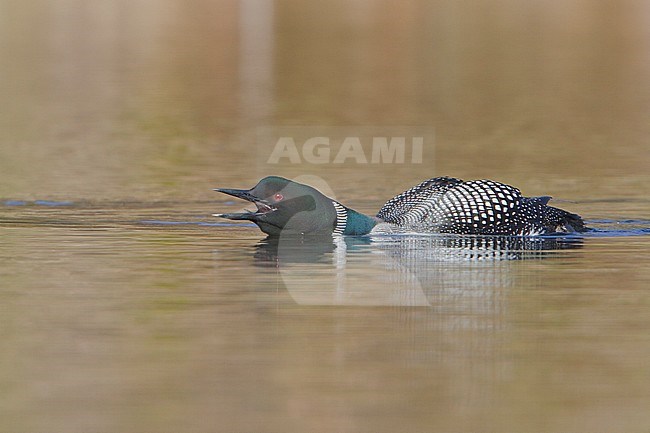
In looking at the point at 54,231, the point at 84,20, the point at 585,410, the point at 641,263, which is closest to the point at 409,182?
the point at 54,231

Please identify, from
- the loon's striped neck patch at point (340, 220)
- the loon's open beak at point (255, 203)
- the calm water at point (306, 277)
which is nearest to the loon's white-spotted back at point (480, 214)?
the calm water at point (306, 277)

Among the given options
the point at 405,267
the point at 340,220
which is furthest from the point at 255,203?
the point at 405,267

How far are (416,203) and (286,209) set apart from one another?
1158 mm

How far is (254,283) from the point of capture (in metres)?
9.11

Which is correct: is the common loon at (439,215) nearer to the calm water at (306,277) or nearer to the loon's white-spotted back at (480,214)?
the loon's white-spotted back at (480,214)

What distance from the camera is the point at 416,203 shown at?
11.8 metres

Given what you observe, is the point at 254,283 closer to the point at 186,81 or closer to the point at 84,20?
the point at 186,81

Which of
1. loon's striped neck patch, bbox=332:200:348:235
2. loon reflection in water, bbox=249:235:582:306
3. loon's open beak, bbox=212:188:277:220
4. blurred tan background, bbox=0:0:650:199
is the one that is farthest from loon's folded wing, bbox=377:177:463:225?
blurred tan background, bbox=0:0:650:199

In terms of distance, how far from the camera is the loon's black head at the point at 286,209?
36.0 feet

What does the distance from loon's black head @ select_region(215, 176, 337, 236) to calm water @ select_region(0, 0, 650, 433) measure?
0.19m

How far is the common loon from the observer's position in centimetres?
1116

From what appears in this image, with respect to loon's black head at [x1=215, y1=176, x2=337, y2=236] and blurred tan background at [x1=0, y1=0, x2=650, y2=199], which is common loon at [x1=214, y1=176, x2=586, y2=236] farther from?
blurred tan background at [x1=0, y1=0, x2=650, y2=199]

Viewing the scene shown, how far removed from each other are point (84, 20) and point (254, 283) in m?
38.5

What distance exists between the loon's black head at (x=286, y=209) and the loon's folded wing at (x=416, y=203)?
0.58 metres
